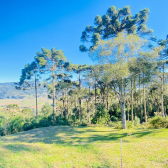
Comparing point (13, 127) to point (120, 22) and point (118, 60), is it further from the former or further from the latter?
point (120, 22)

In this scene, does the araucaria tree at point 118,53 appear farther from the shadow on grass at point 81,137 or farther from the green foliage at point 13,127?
the green foliage at point 13,127

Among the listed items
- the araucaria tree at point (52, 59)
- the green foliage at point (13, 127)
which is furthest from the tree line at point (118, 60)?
the green foliage at point (13, 127)

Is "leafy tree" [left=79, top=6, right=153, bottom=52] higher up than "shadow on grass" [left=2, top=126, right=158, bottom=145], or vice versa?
"leafy tree" [left=79, top=6, right=153, bottom=52]

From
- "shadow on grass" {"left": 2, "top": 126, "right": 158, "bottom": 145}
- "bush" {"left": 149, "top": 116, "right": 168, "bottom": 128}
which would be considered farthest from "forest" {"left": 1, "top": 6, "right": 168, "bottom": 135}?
"shadow on grass" {"left": 2, "top": 126, "right": 158, "bottom": 145}

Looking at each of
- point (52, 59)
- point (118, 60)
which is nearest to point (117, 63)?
point (118, 60)

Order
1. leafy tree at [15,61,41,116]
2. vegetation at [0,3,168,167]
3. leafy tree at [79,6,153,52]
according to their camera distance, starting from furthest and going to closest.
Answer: leafy tree at [15,61,41,116]
leafy tree at [79,6,153,52]
vegetation at [0,3,168,167]

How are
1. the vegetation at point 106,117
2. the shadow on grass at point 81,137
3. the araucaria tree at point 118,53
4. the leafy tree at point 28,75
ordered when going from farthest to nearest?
the leafy tree at point 28,75 < the araucaria tree at point 118,53 < the shadow on grass at point 81,137 < the vegetation at point 106,117

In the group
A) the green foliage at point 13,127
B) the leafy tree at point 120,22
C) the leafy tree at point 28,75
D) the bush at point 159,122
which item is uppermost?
the leafy tree at point 120,22

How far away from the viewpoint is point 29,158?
13.9ft

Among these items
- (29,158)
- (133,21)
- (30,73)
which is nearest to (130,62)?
(133,21)

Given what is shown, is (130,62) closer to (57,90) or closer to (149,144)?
(149,144)

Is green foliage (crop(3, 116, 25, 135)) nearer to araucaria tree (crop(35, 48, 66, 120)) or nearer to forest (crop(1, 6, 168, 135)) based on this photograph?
forest (crop(1, 6, 168, 135))

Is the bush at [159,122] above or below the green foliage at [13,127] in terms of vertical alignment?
above

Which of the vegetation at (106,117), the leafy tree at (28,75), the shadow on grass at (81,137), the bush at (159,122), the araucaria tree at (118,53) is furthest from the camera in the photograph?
the leafy tree at (28,75)
